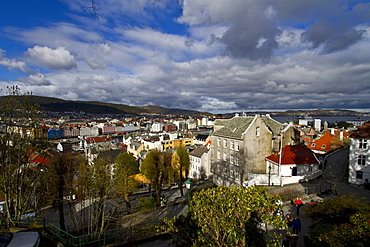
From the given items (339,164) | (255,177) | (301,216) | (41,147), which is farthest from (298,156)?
(41,147)

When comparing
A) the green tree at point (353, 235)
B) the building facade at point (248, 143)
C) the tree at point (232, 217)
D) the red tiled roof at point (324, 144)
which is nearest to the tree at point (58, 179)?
the tree at point (232, 217)

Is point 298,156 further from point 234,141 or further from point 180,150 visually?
point 180,150

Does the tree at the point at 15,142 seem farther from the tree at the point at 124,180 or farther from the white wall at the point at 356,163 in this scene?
the white wall at the point at 356,163

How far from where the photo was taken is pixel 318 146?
43219 mm

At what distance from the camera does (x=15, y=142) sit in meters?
12.6

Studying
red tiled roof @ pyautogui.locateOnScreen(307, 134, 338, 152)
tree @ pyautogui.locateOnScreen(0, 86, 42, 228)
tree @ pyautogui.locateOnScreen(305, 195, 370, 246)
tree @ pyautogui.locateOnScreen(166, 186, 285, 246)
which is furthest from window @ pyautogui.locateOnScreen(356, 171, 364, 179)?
tree @ pyautogui.locateOnScreen(0, 86, 42, 228)

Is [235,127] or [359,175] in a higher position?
[235,127]

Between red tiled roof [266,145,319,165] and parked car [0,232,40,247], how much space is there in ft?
78.7

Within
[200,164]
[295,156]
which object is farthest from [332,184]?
[200,164]

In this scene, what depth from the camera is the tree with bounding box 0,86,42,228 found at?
40.5 ft

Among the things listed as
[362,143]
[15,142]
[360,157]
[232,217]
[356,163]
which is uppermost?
[15,142]

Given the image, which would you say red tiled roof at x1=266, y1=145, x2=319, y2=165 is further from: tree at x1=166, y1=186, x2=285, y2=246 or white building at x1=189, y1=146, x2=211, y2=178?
white building at x1=189, y1=146, x2=211, y2=178

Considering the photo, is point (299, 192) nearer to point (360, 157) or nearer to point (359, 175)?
point (359, 175)

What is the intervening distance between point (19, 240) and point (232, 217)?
8298 millimetres
